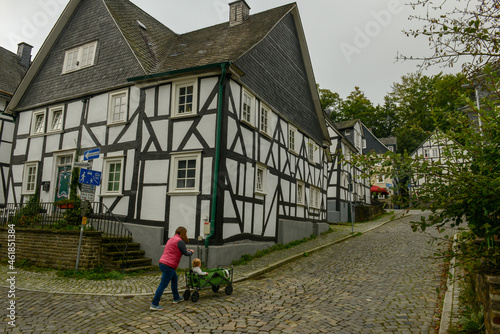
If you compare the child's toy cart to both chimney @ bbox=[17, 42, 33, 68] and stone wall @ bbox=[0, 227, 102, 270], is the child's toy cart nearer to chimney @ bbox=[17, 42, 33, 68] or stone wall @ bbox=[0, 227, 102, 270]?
stone wall @ bbox=[0, 227, 102, 270]

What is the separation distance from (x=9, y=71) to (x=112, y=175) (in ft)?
52.3

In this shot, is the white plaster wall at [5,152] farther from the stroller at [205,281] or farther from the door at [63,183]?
the stroller at [205,281]

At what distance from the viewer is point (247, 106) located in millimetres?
13625

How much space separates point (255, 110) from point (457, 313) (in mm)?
10021

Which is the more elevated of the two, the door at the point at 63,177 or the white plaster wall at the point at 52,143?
the white plaster wall at the point at 52,143

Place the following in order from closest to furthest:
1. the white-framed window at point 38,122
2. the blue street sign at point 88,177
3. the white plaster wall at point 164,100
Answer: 1. the blue street sign at point 88,177
2. the white plaster wall at point 164,100
3. the white-framed window at point 38,122

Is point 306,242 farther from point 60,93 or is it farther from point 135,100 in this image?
point 60,93

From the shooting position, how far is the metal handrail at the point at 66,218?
1214 centimetres

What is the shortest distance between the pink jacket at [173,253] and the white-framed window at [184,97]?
6.04 metres

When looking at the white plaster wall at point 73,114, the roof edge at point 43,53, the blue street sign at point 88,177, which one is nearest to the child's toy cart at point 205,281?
the blue street sign at point 88,177

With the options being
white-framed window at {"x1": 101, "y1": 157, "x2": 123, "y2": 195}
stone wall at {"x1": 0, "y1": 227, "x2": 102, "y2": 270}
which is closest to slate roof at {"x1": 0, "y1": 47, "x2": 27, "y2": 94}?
white-framed window at {"x1": 101, "y1": 157, "x2": 123, "y2": 195}

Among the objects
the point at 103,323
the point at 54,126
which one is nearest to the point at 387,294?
the point at 103,323

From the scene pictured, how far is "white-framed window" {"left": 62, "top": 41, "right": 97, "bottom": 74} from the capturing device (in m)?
16.0

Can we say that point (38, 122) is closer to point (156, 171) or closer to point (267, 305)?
point (156, 171)
